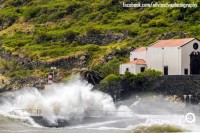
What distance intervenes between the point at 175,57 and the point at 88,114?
113ft

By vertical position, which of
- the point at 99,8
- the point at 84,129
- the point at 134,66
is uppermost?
the point at 99,8

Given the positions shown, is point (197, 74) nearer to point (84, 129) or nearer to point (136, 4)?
point (84, 129)

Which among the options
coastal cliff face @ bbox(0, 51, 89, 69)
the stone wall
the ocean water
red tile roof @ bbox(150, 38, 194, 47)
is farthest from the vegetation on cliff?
coastal cliff face @ bbox(0, 51, 89, 69)

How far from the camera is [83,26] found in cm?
15262

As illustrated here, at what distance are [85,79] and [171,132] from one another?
170 ft

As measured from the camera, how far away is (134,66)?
10944cm

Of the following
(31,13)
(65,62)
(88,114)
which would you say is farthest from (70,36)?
(88,114)

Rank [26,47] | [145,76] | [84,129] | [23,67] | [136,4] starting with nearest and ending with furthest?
[84,129] < [145,76] < [23,67] < [26,47] < [136,4]

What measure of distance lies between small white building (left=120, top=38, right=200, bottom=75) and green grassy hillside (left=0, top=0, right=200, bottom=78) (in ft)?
32.6

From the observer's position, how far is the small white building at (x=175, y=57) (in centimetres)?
10319

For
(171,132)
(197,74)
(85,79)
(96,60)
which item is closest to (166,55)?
(197,74)

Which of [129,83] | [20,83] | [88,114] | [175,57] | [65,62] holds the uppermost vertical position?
[175,57]

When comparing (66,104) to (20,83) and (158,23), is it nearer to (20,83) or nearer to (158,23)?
(20,83)

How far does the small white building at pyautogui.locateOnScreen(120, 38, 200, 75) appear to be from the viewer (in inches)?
4063
